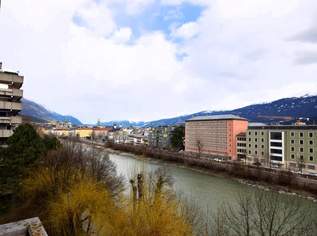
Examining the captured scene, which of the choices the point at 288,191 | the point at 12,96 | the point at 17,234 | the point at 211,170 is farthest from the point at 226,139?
the point at 17,234

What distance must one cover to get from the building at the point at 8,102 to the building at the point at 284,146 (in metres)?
35.6

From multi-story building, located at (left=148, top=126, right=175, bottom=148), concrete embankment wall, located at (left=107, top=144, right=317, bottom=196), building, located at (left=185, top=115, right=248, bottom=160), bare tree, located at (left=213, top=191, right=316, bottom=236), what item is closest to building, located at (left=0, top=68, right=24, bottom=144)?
concrete embankment wall, located at (left=107, top=144, right=317, bottom=196)

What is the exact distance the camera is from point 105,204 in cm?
1271

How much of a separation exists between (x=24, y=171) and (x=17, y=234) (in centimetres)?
910

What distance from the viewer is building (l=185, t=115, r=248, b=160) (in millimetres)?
56406

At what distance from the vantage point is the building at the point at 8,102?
2089 cm

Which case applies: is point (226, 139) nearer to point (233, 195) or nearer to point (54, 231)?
point (233, 195)

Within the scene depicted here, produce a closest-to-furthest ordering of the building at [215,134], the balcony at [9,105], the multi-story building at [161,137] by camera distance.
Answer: the balcony at [9,105]
the building at [215,134]
the multi-story building at [161,137]

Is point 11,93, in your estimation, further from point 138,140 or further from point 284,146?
point 138,140

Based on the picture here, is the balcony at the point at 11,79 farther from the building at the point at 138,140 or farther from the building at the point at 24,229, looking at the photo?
the building at the point at 138,140

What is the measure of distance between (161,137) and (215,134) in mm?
31405

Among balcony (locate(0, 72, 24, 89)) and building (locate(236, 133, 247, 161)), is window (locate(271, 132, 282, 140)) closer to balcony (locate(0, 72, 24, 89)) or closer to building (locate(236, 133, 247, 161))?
building (locate(236, 133, 247, 161))


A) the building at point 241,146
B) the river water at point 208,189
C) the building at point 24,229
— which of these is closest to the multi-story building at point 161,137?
the building at point 241,146

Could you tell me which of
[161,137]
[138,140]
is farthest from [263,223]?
[138,140]
